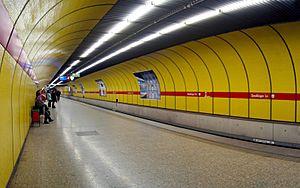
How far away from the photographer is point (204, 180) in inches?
193

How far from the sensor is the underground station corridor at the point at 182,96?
488 cm

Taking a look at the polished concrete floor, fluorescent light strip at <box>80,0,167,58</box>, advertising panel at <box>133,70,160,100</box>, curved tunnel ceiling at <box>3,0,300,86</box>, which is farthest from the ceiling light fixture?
advertising panel at <box>133,70,160,100</box>

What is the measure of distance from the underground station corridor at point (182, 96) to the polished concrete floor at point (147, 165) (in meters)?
0.02

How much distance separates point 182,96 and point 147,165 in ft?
23.9

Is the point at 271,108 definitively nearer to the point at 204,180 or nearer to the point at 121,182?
the point at 204,180

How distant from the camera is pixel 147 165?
19.3ft

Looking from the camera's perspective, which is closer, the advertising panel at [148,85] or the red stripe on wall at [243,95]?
the red stripe on wall at [243,95]

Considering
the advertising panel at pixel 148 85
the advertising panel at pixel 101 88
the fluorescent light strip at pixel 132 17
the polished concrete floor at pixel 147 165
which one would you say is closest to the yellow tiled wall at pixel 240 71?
the advertising panel at pixel 148 85

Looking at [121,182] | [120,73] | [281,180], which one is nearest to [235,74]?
[281,180]

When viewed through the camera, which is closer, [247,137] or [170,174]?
[170,174]

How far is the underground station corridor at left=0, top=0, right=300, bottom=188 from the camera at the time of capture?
192 inches

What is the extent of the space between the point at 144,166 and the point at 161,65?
8.85 metres

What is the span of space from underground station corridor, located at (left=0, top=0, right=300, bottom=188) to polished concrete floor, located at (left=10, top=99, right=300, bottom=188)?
24 mm

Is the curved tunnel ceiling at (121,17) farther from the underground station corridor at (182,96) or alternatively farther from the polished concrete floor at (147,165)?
the polished concrete floor at (147,165)
